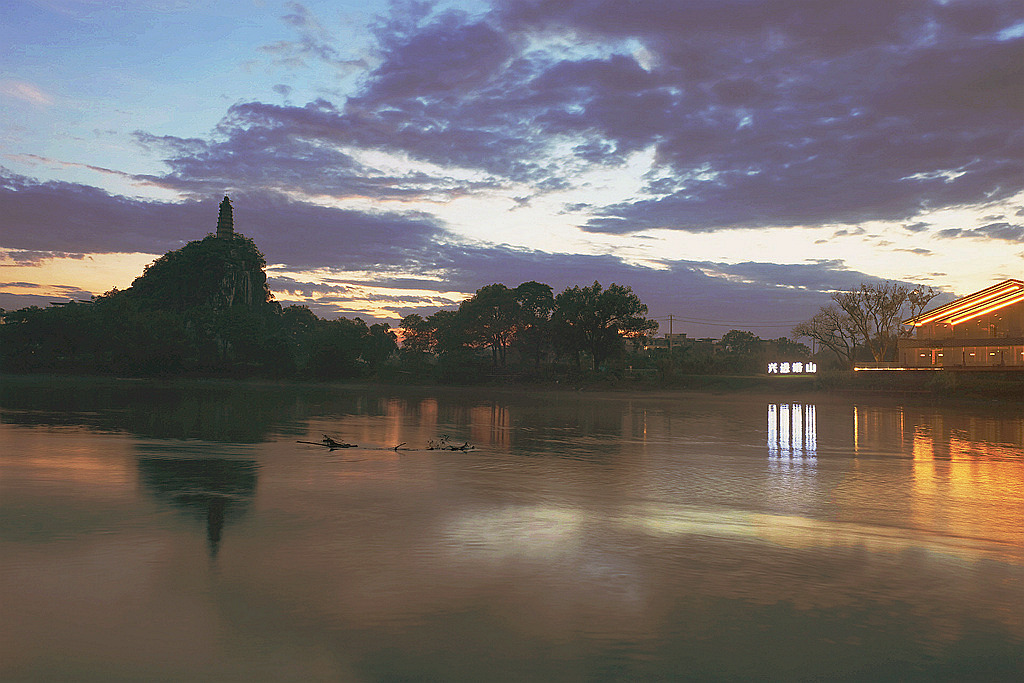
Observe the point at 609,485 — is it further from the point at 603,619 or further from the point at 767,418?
the point at 767,418

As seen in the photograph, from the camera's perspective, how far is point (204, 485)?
1630 centimetres

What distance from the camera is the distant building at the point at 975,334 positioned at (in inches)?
2549

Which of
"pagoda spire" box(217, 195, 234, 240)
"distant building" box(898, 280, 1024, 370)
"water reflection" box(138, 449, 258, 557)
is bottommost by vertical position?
"water reflection" box(138, 449, 258, 557)

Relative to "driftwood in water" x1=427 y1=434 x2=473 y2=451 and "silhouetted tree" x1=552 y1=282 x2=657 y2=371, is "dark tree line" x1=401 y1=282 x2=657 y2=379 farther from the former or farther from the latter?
"driftwood in water" x1=427 y1=434 x2=473 y2=451

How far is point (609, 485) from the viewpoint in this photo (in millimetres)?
17219

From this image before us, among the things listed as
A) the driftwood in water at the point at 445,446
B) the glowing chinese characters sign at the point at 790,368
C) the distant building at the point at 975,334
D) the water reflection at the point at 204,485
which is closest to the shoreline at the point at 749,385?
the distant building at the point at 975,334

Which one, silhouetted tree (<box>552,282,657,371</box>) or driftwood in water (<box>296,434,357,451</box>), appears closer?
driftwood in water (<box>296,434,357,451</box>)

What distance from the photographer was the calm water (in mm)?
7074

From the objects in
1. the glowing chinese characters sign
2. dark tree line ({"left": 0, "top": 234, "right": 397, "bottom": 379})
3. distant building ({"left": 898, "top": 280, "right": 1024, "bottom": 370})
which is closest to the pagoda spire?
dark tree line ({"left": 0, "top": 234, "right": 397, "bottom": 379})

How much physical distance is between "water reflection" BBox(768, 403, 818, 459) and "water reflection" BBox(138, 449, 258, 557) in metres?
16.9

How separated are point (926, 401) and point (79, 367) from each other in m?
100

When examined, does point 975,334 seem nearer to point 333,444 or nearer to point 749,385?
point 749,385

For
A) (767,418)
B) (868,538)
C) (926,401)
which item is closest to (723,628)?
(868,538)

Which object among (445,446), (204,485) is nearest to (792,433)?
(445,446)
